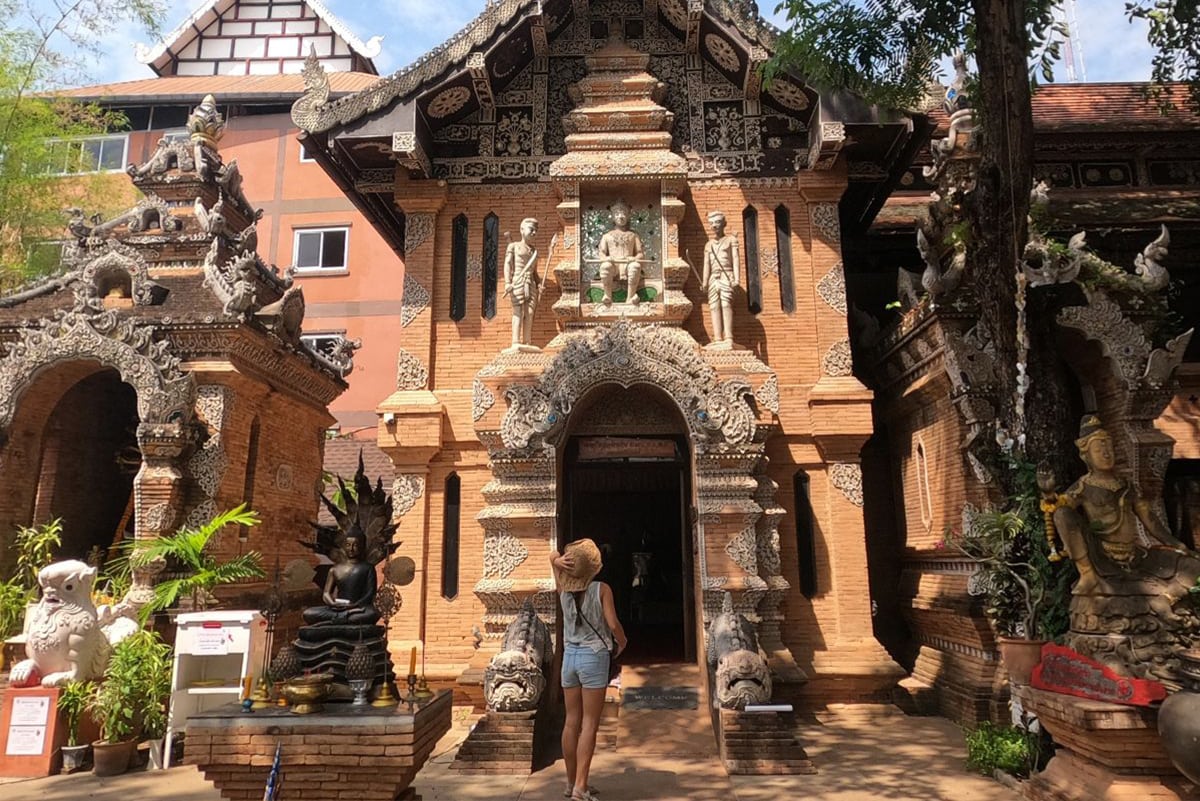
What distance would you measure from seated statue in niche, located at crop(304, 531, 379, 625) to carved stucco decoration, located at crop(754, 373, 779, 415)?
222 inches

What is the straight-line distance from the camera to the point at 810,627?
999 cm

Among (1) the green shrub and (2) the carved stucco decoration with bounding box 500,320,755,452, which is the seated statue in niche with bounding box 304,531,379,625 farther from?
(1) the green shrub

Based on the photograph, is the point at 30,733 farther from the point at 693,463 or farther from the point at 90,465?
the point at 693,463

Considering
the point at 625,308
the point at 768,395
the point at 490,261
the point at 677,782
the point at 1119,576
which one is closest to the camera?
the point at 1119,576

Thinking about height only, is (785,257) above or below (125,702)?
above

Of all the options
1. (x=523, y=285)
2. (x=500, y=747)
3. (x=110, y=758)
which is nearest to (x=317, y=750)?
(x=500, y=747)

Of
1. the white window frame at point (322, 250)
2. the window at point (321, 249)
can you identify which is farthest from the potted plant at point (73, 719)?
the window at point (321, 249)

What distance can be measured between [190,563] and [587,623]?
5725mm

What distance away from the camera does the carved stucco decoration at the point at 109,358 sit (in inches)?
378

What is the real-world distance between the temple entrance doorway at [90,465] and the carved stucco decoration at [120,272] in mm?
1621

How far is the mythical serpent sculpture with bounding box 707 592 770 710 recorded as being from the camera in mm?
7207

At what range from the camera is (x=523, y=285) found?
10523 millimetres

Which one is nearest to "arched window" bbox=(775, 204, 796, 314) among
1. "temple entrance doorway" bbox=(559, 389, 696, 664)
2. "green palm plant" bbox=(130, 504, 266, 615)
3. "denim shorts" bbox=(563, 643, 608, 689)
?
"temple entrance doorway" bbox=(559, 389, 696, 664)

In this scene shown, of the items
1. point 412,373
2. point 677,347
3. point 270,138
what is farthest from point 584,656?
point 270,138
